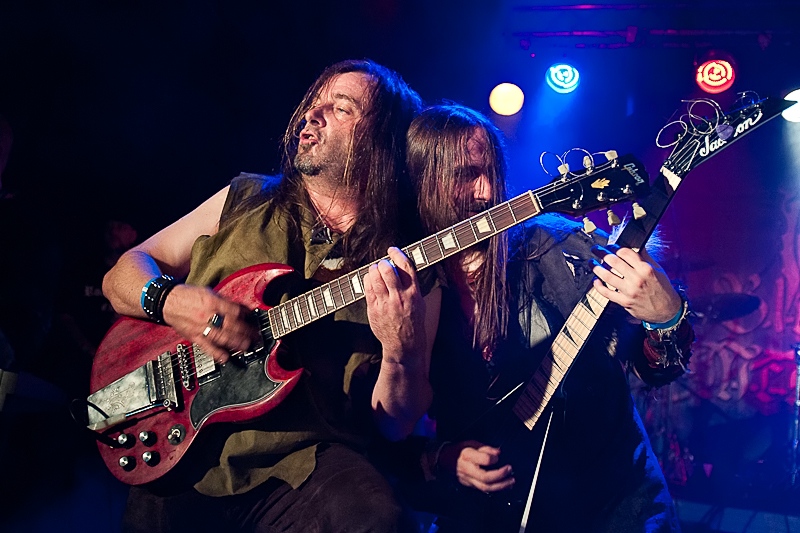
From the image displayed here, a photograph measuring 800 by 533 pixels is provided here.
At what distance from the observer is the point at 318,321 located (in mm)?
2338

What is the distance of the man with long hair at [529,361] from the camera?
2.31m

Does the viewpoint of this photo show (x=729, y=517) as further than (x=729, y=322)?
No

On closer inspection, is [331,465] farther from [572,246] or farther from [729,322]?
[729,322]

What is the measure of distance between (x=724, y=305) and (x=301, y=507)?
4.72 meters

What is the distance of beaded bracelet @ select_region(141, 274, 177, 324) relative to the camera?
7.52 ft

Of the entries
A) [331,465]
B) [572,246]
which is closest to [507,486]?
[331,465]

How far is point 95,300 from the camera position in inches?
151

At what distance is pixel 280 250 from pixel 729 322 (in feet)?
15.2

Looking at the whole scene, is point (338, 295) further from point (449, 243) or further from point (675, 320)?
point (675, 320)

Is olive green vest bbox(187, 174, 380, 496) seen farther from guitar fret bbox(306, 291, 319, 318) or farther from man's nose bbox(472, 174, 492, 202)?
man's nose bbox(472, 174, 492, 202)

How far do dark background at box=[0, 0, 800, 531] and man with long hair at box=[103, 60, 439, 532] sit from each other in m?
0.66

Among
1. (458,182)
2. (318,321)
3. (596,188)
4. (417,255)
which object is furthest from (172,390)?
(596,188)

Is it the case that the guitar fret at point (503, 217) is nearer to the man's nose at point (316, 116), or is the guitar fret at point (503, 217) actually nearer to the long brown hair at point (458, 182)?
the long brown hair at point (458, 182)

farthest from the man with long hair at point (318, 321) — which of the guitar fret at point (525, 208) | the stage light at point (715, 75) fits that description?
the stage light at point (715, 75)
